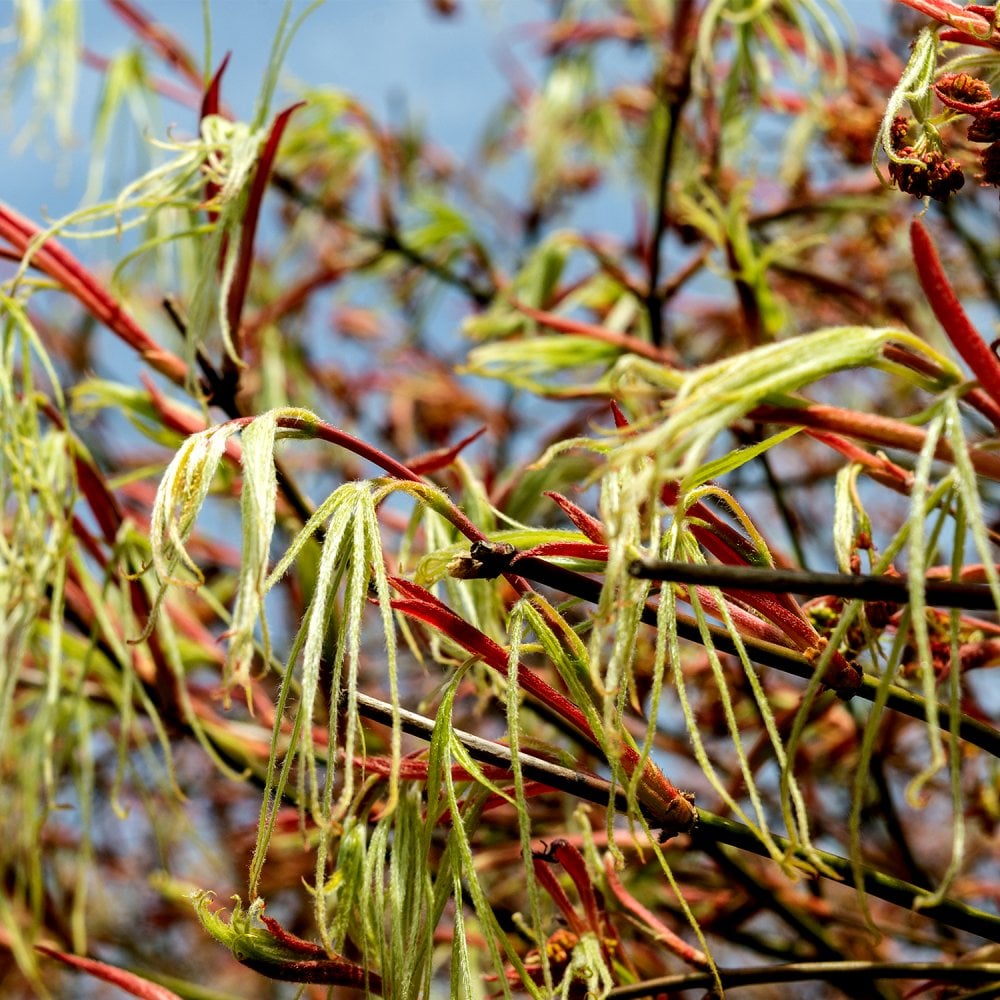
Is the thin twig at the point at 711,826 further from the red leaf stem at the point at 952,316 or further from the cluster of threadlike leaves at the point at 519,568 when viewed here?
the red leaf stem at the point at 952,316

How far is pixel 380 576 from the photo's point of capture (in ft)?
1.38

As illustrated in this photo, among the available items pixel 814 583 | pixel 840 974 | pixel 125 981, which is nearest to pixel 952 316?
pixel 814 583

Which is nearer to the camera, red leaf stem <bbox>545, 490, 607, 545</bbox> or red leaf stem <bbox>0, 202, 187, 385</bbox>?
red leaf stem <bbox>545, 490, 607, 545</bbox>

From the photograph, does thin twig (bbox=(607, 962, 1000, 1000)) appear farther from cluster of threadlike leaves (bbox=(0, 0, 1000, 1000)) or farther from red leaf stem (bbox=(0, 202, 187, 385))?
red leaf stem (bbox=(0, 202, 187, 385))

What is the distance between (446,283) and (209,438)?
3.73 feet

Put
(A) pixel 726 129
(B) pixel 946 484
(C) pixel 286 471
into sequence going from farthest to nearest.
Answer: (A) pixel 726 129 → (C) pixel 286 471 → (B) pixel 946 484

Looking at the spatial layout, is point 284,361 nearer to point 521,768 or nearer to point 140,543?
point 140,543

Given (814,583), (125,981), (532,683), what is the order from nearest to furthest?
(814,583)
(532,683)
(125,981)

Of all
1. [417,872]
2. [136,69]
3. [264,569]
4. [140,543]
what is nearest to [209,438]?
[264,569]

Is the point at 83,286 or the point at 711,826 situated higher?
the point at 83,286

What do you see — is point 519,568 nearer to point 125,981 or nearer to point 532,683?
point 532,683

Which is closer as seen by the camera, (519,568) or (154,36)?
(519,568)

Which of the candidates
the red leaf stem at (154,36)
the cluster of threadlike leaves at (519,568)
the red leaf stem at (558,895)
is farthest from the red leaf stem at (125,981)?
the red leaf stem at (154,36)

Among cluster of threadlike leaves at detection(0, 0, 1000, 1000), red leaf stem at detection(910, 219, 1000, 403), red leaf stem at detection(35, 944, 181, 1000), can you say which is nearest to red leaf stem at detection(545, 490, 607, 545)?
cluster of threadlike leaves at detection(0, 0, 1000, 1000)
